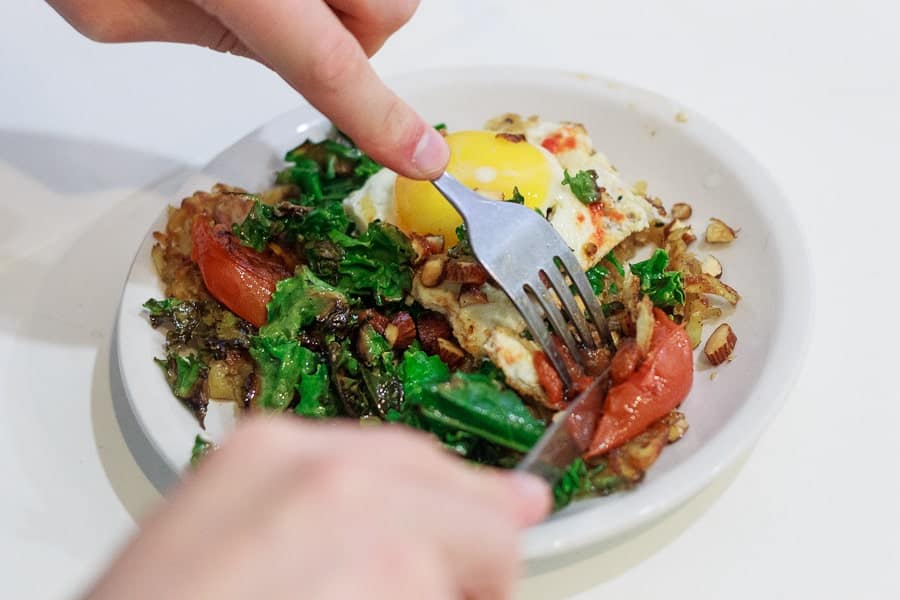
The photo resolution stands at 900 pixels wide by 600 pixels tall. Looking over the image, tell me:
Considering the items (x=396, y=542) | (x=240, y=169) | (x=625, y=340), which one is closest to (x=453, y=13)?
(x=240, y=169)

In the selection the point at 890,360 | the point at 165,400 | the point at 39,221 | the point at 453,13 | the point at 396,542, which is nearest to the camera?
the point at 396,542

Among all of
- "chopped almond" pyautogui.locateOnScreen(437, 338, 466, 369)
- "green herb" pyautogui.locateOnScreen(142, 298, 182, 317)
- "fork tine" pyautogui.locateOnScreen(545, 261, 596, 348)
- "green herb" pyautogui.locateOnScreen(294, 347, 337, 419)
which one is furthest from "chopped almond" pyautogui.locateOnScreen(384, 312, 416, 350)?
"green herb" pyautogui.locateOnScreen(142, 298, 182, 317)

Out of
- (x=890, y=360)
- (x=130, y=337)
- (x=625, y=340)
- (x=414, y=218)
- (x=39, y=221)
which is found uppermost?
(x=890, y=360)

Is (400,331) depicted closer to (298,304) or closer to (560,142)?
(298,304)

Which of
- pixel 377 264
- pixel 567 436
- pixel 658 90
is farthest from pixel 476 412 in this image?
pixel 658 90

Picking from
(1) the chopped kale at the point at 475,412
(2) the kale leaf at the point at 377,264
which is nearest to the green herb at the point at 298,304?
(2) the kale leaf at the point at 377,264

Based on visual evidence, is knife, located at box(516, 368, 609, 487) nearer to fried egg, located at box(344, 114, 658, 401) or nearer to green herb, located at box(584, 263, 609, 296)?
fried egg, located at box(344, 114, 658, 401)

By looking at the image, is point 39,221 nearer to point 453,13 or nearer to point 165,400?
point 165,400
